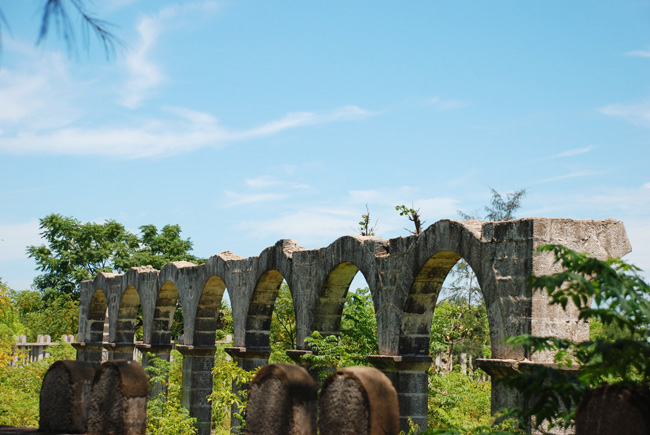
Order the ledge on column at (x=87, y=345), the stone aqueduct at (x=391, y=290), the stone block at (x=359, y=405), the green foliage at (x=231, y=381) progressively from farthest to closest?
the ledge on column at (x=87, y=345) → the green foliage at (x=231, y=381) → the stone aqueduct at (x=391, y=290) → the stone block at (x=359, y=405)

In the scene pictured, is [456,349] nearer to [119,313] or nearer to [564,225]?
[119,313]

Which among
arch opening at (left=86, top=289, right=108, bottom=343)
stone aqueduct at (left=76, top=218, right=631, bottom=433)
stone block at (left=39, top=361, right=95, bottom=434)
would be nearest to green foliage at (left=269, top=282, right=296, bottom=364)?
stone aqueduct at (left=76, top=218, right=631, bottom=433)

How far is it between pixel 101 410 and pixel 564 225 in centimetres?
446

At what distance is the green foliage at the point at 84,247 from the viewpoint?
27859 mm

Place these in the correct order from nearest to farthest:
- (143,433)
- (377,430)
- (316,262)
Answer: (377,430)
(143,433)
(316,262)

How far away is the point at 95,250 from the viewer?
2831cm

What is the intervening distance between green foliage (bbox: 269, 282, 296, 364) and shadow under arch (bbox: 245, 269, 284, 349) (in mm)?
2558

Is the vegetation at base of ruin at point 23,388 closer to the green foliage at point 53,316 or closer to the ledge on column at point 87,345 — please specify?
the ledge on column at point 87,345

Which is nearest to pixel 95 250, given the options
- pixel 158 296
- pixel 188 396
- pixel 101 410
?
pixel 158 296

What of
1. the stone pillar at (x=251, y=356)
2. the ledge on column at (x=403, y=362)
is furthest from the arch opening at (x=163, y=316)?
the ledge on column at (x=403, y=362)

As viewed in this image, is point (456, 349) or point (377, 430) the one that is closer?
point (377, 430)

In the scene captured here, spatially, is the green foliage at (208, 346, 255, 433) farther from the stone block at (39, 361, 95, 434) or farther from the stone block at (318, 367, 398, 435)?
the stone block at (318, 367, 398, 435)

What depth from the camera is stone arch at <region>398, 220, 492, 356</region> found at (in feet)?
23.8

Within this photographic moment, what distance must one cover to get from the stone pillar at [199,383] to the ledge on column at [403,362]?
557 centimetres
